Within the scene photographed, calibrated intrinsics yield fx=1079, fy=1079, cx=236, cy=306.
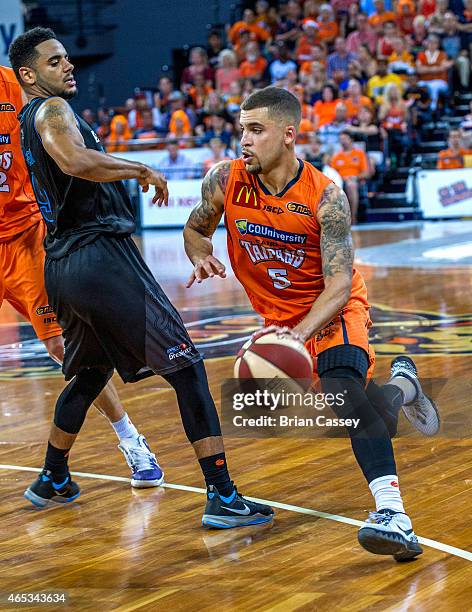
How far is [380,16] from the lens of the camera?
19859 millimetres

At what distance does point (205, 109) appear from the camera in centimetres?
2034

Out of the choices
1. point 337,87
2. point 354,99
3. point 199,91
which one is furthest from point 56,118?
point 199,91

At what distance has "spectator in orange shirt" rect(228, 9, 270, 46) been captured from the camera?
73.7ft

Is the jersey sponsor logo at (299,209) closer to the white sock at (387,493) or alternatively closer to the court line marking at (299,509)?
the white sock at (387,493)

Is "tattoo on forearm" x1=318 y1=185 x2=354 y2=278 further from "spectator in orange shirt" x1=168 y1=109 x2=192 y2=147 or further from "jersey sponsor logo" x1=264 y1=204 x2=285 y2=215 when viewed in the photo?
"spectator in orange shirt" x1=168 y1=109 x2=192 y2=147

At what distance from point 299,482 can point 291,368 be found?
1.23 metres

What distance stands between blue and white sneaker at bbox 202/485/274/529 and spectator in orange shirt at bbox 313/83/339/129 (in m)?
14.4

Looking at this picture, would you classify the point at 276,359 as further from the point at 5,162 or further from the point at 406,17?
the point at 406,17

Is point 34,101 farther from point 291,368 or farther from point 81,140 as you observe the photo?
point 291,368

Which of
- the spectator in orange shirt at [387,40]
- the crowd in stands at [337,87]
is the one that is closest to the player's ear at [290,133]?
the crowd in stands at [337,87]

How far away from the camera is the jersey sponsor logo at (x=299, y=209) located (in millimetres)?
4215

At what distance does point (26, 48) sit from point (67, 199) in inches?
25.1

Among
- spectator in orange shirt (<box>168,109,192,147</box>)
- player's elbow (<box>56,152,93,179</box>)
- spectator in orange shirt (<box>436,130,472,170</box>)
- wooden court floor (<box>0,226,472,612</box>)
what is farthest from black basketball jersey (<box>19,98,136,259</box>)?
spectator in orange shirt (<box>168,109,192,147</box>)

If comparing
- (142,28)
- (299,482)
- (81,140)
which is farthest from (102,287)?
(142,28)
